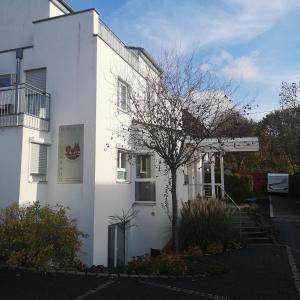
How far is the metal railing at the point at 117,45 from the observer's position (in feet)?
45.2

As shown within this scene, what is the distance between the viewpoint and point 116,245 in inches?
576

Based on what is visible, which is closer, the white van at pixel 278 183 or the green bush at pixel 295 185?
the green bush at pixel 295 185

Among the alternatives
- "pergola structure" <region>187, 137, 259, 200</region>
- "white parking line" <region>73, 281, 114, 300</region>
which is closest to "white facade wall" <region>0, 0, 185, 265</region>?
"pergola structure" <region>187, 137, 259, 200</region>

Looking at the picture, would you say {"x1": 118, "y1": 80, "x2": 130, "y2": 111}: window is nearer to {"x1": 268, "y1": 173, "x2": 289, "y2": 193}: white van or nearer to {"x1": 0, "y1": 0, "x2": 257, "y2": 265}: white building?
{"x1": 0, "y1": 0, "x2": 257, "y2": 265}: white building

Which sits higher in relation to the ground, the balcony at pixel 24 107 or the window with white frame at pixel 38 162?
the balcony at pixel 24 107

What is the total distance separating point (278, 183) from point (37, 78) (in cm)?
3475

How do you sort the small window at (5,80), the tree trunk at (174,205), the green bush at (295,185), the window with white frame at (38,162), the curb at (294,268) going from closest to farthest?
the curb at (294,268), the tree trunk at (174,205), the window with white frame at (38,162), the small window at (5,80), the green bush at (295,185)

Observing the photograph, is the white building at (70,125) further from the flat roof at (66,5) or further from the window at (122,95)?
the flat roof at (66,5)

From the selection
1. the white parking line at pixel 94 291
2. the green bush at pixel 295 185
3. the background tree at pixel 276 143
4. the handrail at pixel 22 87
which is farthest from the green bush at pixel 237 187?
the white parking line at pixel 94 291

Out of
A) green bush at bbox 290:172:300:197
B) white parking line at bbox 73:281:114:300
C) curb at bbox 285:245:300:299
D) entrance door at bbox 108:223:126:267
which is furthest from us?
green bush at bbox 290:172:300:197

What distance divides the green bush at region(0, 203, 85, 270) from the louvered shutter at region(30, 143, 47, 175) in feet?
9.59

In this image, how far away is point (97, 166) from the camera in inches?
508

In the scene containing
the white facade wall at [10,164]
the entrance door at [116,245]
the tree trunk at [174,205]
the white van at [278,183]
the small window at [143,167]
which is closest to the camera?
the tree trunk at [174,205]

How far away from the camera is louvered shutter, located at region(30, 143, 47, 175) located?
12.4 m
